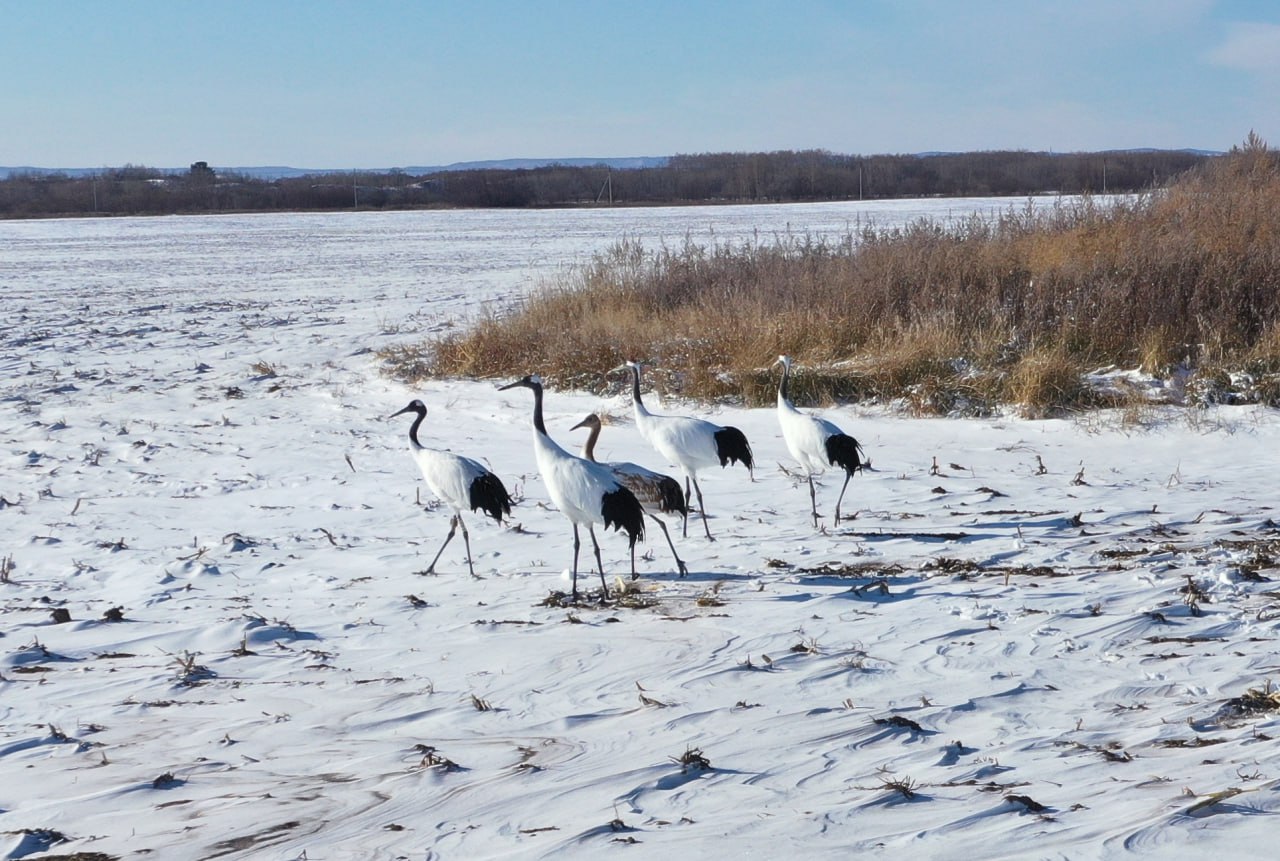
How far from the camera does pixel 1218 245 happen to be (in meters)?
13.8

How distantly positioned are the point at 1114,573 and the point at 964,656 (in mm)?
1542

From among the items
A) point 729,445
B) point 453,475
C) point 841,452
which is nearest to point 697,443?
point 729,445

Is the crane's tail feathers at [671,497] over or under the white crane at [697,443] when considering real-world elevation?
under

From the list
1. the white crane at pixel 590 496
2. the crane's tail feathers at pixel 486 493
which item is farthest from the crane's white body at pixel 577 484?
the crane's tail feathers at pixel 486 493

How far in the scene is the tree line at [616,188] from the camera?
60.9 meters

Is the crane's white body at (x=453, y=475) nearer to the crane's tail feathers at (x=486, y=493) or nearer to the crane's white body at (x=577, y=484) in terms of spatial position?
the crane's tail feathers at (x=486, y=493)

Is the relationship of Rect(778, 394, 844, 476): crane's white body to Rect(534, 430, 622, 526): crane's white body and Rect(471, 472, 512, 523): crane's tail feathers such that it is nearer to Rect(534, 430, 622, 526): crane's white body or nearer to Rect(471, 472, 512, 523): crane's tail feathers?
Rect(534, 430, 622, 526): crane's white body

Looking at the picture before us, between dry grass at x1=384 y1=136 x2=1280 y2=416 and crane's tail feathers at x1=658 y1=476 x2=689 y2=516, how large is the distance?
4.69m

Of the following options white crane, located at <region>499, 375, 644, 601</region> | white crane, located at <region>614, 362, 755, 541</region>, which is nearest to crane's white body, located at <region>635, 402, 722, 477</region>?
white crane, located at <region>614, 362, 755, 541</region>

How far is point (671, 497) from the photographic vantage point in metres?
7.53

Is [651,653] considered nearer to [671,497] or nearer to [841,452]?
[671,497]

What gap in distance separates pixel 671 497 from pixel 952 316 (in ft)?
20.6

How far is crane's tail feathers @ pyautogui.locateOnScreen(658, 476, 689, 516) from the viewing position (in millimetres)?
7484

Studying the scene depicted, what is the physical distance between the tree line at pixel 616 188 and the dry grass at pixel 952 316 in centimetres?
4041
